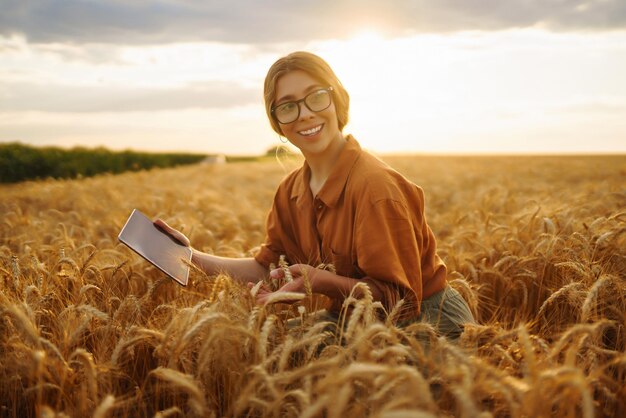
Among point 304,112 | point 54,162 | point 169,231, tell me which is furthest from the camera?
point 54,162

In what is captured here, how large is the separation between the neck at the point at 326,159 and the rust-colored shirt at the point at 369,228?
6 cm

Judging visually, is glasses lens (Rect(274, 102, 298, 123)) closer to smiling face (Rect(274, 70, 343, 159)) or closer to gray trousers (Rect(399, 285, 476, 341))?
smiling face (Rect(274, 70, 343, 159))

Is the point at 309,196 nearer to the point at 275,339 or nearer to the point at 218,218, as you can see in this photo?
the point at 275,339

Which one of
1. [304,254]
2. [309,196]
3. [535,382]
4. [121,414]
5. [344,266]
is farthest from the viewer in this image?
[304,254]

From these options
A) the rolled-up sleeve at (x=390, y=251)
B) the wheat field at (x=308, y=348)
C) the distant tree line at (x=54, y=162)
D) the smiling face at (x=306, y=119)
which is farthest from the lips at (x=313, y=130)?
the distant tree line at (x=54, y=162)

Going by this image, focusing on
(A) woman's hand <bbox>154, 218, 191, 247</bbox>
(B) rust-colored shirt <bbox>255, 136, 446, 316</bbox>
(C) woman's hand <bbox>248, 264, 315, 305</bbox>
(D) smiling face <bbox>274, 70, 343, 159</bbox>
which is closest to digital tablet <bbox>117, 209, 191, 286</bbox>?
(A) woman's hand <bbox>154, 218, 191, 247</bbox>

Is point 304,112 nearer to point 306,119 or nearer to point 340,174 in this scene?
point 306,119

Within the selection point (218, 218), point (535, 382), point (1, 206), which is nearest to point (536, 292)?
point (535, 382)

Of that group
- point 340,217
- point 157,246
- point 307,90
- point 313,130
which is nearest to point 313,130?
point 313,130

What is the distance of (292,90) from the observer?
2389 mm

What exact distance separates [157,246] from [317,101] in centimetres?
118

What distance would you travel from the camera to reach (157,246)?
2580 mm

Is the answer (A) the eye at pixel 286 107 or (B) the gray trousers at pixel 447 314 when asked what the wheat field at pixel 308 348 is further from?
(A) the eye at pixel 286 107

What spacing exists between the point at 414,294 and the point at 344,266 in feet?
1.30
